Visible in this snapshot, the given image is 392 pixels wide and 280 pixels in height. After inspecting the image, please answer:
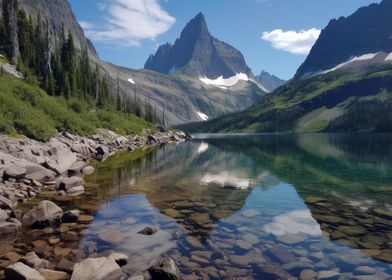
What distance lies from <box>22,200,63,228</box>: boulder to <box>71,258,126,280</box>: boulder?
7387mm

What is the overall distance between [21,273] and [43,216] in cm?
805

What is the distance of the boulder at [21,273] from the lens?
1372 centimetres

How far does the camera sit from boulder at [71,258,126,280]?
1428 centimetres

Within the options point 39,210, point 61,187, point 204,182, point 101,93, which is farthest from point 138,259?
point 101,93

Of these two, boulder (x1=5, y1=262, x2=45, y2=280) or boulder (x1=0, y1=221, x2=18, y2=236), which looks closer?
boulder (x1=5, y1=262, x2=45, y2=280)

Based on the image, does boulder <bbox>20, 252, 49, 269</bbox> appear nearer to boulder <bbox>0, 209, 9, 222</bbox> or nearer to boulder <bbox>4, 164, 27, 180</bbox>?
boulder <bbox>0, 209, 9, 222</bbox>

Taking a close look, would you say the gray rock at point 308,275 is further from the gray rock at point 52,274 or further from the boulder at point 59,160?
the boulder at point 59,160

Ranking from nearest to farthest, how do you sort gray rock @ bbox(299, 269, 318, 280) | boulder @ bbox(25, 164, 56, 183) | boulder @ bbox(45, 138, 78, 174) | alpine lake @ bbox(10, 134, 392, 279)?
gray rock @ bbox(299, 269, 318, 280) < alpine lake @ bbox(10, 134, 392, 279) < boulder @ bbox(25, 164, 56, 183) < boulder @ bbox(45, 138, 78, 174)

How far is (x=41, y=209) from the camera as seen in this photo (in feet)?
72.4

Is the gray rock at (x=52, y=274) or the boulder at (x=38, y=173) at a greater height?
the boulder at (x=38, y=173)

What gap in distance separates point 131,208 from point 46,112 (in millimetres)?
46720

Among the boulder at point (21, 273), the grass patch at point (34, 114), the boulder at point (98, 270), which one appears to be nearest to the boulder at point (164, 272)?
the boulder at point (98, 270)

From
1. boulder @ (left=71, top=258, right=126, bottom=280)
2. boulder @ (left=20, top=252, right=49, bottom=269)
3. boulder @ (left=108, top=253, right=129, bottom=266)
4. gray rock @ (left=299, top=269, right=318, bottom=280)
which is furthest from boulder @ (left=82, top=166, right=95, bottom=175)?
gray rock @ (left=299, top=269, right=318, bottom=280)

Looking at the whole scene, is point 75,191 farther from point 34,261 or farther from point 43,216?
point 34,261
